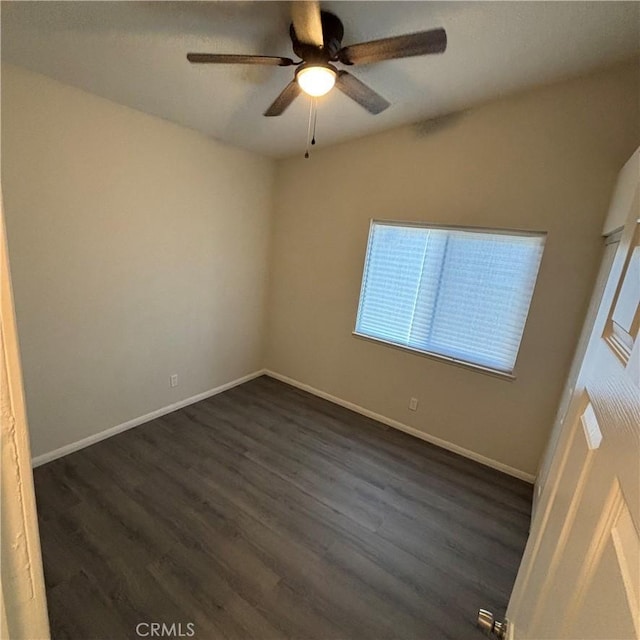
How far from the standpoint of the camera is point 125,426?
110 inches

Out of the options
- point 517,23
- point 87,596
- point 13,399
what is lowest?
point 87,596

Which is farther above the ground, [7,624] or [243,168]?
[243,168]

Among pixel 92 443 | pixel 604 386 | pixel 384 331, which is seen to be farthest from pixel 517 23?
pixel 92 443

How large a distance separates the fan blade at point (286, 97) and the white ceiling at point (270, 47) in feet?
0.88

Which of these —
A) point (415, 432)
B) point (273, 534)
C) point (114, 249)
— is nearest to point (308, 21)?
point (114, 249)

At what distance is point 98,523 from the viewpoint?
1.90 meters

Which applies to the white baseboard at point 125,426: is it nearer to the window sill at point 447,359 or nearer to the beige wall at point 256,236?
the beige wall at point 256,236

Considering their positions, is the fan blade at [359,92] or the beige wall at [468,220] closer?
the fan blade at [359,92]

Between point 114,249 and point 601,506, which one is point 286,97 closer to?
point 114,249

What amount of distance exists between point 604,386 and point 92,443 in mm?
3145

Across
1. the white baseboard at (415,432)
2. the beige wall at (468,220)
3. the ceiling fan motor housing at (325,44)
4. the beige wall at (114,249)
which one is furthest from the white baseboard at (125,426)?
the ceiling fan motor housing at (325,44)

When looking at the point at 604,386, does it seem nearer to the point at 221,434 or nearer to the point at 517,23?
the point at 517,23

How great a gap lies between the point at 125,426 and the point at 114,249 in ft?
4.83

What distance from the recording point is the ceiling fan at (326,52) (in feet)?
4.18
